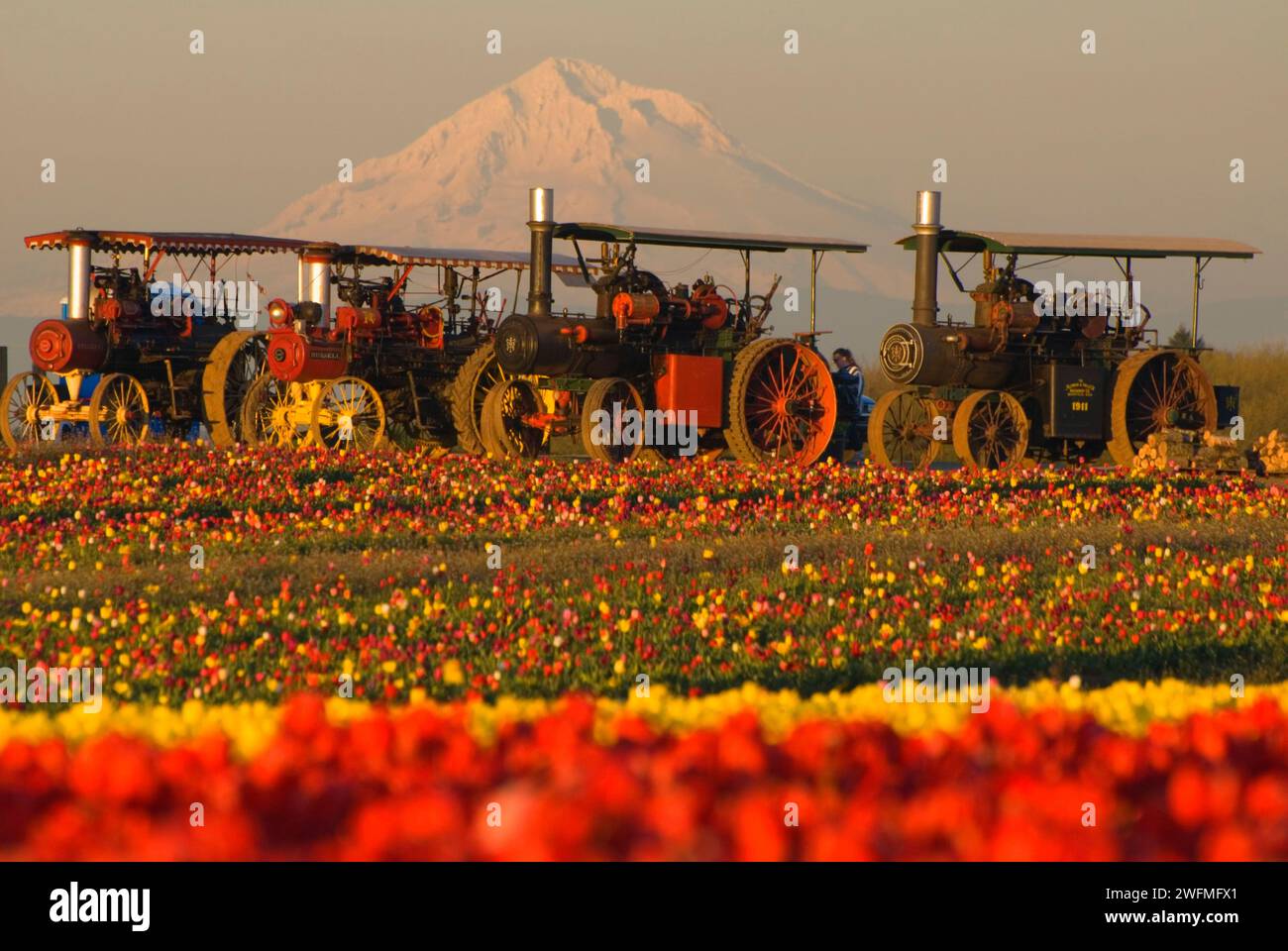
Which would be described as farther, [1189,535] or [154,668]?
[1189,535]

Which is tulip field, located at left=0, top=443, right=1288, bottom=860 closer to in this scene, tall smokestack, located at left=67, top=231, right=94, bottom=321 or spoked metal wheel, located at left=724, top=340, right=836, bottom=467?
spoked metal wheel, located at left=724, top=340, right=836, bottom=467

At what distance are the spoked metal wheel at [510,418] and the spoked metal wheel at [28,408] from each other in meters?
8.66

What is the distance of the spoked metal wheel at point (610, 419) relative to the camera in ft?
71.9

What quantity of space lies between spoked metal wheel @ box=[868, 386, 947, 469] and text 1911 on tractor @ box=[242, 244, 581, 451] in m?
4.69

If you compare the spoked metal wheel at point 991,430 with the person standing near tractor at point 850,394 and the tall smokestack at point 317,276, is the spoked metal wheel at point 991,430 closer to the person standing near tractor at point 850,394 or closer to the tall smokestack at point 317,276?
the person standing near tractor at point 850,394

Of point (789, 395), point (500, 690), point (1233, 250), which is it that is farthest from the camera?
point (1233, 250)

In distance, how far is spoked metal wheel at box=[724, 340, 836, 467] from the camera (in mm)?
22547

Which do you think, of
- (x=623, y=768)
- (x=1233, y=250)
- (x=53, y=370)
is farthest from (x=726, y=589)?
(x=53, y=370)

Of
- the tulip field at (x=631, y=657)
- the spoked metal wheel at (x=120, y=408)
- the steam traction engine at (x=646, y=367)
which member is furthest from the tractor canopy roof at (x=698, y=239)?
the spoked metal wheel at (x=120, y=408)

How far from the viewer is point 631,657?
29.4 ft

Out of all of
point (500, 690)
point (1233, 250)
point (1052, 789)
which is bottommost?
point (500, 690)
